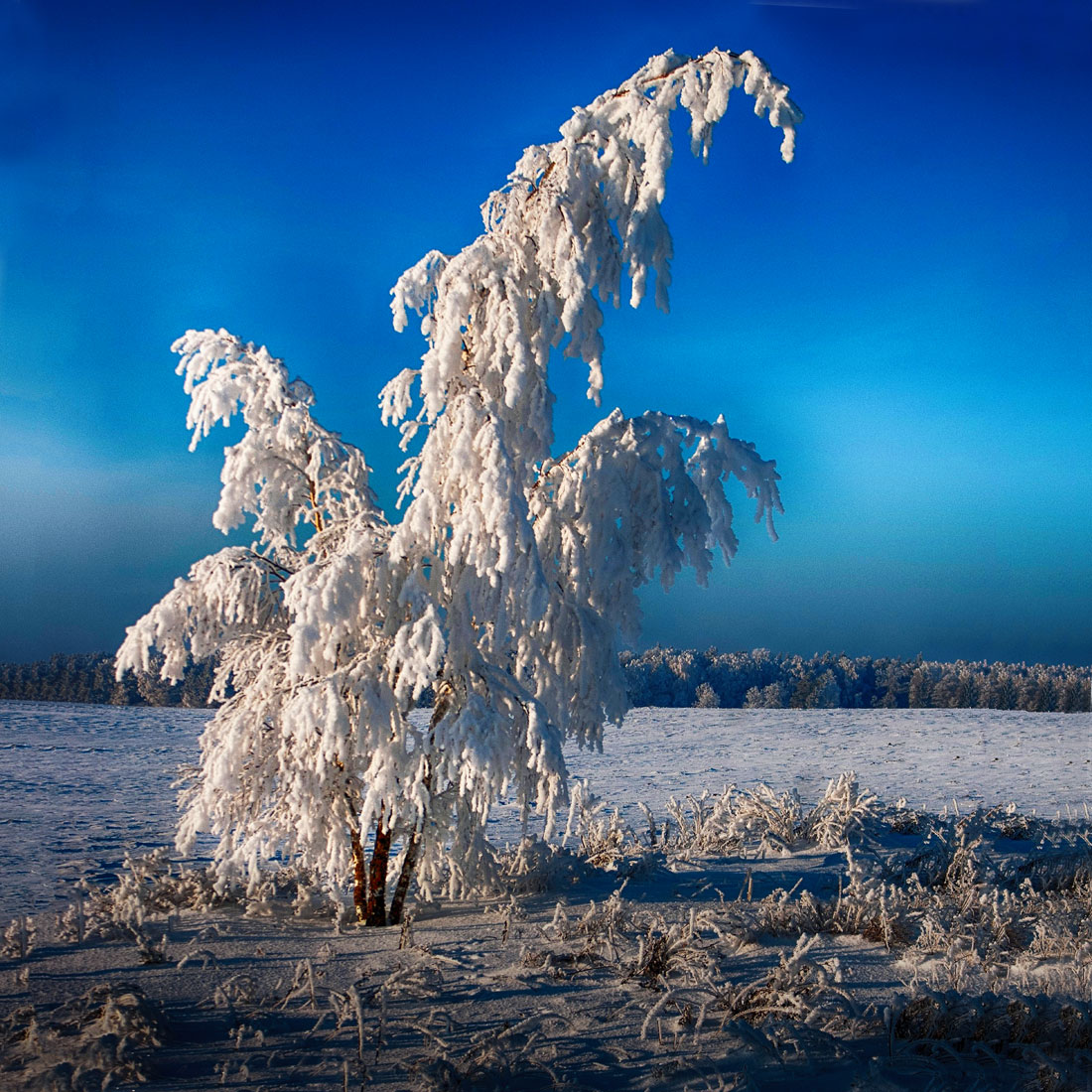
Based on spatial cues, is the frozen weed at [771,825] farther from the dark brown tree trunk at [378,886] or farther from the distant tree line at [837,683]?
the distant tree line at [837,683]

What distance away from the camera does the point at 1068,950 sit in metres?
4.45

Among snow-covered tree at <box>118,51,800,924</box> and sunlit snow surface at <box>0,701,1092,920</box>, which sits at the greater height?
snow-covered tree at <box>118,51,800,924</box>

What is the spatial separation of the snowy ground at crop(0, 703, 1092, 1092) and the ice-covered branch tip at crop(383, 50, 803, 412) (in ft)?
9.65

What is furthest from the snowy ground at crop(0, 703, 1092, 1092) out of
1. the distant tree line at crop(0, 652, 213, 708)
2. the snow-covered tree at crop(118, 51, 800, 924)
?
the distant tree line at crop(0, 652, 213, 708)

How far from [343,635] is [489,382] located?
1.76 metres

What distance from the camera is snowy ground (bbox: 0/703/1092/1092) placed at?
292 cm

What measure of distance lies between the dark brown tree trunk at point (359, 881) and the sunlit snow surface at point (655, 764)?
2290 mm

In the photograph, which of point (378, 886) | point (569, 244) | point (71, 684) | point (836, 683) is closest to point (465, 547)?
point (569, 244)

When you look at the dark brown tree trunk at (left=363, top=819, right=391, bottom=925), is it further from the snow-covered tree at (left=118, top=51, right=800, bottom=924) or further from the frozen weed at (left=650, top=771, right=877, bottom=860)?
the frozen weed at (left=650, top=771, right=877, bottom=860)

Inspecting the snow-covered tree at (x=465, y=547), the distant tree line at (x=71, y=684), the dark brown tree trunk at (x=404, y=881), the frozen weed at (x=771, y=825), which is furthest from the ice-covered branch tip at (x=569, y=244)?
the distant tree line at (x=71, y=684)

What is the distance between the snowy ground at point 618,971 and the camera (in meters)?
2.92

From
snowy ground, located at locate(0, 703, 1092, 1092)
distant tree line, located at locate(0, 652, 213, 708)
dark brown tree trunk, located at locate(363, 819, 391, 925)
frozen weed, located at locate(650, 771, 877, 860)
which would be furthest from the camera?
distant tree line, located at locate(0, 652, 213, 708)

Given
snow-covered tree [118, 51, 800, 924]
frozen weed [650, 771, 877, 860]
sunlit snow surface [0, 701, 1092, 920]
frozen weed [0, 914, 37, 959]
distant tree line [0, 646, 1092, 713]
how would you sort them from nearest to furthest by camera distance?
frozen weed [0, 914, 37, 959], snow-covered tree [118, 51, 800, 924], frozen weed [650, 771, 877, 860], sunlit snow surface [0, 701, 1092, 920], distant tree line [0, 646, 1092, 713]

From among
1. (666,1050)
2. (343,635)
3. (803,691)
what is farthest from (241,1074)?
(803,691)
